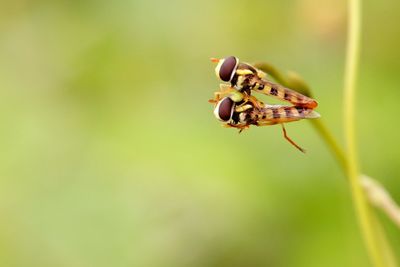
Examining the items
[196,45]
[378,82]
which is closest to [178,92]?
[196,45]

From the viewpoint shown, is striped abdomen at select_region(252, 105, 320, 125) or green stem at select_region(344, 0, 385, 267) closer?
striped abdomen at select_region(252, 105, 320, 125)

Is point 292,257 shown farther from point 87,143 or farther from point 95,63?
point 95,63

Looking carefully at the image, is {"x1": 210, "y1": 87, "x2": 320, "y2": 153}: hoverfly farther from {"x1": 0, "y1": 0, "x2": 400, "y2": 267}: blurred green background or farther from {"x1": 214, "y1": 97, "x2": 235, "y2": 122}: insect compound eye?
{"x1": 0, "y1": 0, "x2": 400, "y2": 267}: blurred green background

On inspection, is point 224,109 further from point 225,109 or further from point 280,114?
point 280,114

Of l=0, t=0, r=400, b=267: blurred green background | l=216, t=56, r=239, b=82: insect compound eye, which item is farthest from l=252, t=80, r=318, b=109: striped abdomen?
l=0, t=0, r=400, b=267: blurred green background

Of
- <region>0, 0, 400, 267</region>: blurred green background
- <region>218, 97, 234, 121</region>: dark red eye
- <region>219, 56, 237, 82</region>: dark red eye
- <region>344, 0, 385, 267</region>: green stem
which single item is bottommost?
<region>0, 0, 400, 267</region>: blurred green background

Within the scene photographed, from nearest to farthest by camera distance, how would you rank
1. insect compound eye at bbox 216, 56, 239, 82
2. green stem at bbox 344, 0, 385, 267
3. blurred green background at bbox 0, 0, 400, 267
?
1. insect compound eye at bbox 216, 56, 239, 82
2. green stem at bbox 344, 0, 385, 267
3. blurred green background at bbox 0, 0, 400, 267

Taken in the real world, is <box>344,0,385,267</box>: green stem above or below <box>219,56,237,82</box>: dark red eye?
below

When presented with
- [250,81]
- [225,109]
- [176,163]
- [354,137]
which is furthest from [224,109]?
[176,163]

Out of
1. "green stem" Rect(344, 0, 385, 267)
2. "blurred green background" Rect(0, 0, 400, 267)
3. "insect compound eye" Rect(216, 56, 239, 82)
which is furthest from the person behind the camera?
"blurred green background" Rect(0, 0, 400, 267)
